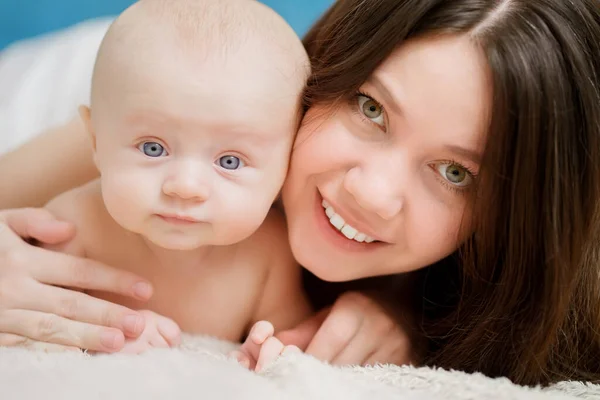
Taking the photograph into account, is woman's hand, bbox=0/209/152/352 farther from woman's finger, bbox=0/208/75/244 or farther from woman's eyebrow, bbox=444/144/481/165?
woman's eyebrow, bbox=444/144/481/165

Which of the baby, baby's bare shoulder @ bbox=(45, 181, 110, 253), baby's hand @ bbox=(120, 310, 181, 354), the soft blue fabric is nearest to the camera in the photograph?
the baby

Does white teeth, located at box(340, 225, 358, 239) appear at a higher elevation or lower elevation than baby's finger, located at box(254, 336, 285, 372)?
higher

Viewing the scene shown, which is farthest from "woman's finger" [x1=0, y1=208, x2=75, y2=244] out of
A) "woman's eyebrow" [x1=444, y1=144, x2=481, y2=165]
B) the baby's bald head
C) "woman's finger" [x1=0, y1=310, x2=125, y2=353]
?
"woman's eyebrow" [x1=444, y1=144, x2=481, y2=165]

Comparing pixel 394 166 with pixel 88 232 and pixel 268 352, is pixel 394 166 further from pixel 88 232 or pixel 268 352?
pixel 88 232

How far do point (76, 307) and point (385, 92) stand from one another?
0.54 metres

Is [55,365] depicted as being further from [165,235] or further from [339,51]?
[339,51]

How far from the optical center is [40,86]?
1.73 metres

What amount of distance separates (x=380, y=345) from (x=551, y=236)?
333 mm

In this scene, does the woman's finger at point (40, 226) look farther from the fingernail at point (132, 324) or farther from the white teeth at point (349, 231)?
the white teeth at point (349, 231)

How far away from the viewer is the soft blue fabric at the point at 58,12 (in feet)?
7.13

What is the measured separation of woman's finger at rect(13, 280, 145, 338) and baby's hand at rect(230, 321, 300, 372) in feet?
0.51

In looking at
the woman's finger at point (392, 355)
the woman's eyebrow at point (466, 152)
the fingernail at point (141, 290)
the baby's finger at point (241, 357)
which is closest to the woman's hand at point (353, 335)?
the woman's finger at point (392, 355)

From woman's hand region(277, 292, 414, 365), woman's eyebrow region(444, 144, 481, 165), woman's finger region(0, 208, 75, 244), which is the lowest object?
woman's hand region(277, 292, 414, 365)

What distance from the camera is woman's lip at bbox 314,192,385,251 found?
1095mm
